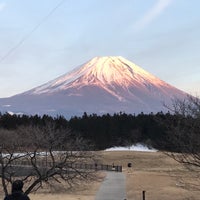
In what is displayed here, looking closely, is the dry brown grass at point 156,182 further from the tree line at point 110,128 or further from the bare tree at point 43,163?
the tree line at point 110,128

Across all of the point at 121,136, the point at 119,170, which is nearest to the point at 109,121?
the point at 121,136

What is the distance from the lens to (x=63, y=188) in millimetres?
41500

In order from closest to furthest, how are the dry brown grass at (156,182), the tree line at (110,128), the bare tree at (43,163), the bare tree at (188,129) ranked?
1. the bare tree at (188,129)
2. the bare tree at (43,163)
3. the dry brown grass at (156,182)
4. the tree line at (110,128)

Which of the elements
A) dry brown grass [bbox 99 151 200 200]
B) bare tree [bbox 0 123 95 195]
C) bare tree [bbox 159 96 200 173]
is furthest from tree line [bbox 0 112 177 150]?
bare tree [bbox 159 96 200 173]

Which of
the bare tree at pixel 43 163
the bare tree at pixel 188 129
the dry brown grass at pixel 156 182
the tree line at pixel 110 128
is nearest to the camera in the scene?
the bare tree at pixel 188 129

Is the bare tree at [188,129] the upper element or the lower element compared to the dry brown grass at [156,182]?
upper

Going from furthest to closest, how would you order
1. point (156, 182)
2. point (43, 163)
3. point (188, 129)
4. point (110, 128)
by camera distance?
1. point (110, 128)
2. point (43, 163)
3. point (156, 182)
4. point (188, 129)

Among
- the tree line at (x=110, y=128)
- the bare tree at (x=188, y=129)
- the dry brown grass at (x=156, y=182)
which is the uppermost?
the tree line at (x=110, y=128)

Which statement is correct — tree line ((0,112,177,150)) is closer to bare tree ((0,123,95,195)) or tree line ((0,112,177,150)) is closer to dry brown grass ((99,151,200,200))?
Result: dry brown grass ((99,151,200,200))

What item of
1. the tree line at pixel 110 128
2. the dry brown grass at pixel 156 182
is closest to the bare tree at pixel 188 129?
the dry brown grass at pixel 156 182

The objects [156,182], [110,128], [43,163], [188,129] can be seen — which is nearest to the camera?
[188,129]

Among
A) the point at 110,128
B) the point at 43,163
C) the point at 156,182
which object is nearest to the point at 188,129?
the point at 156,182

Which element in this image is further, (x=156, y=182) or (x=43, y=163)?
(x=43, y=163)

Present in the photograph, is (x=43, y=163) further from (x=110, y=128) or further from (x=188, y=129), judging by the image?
(x=110, y=128)
